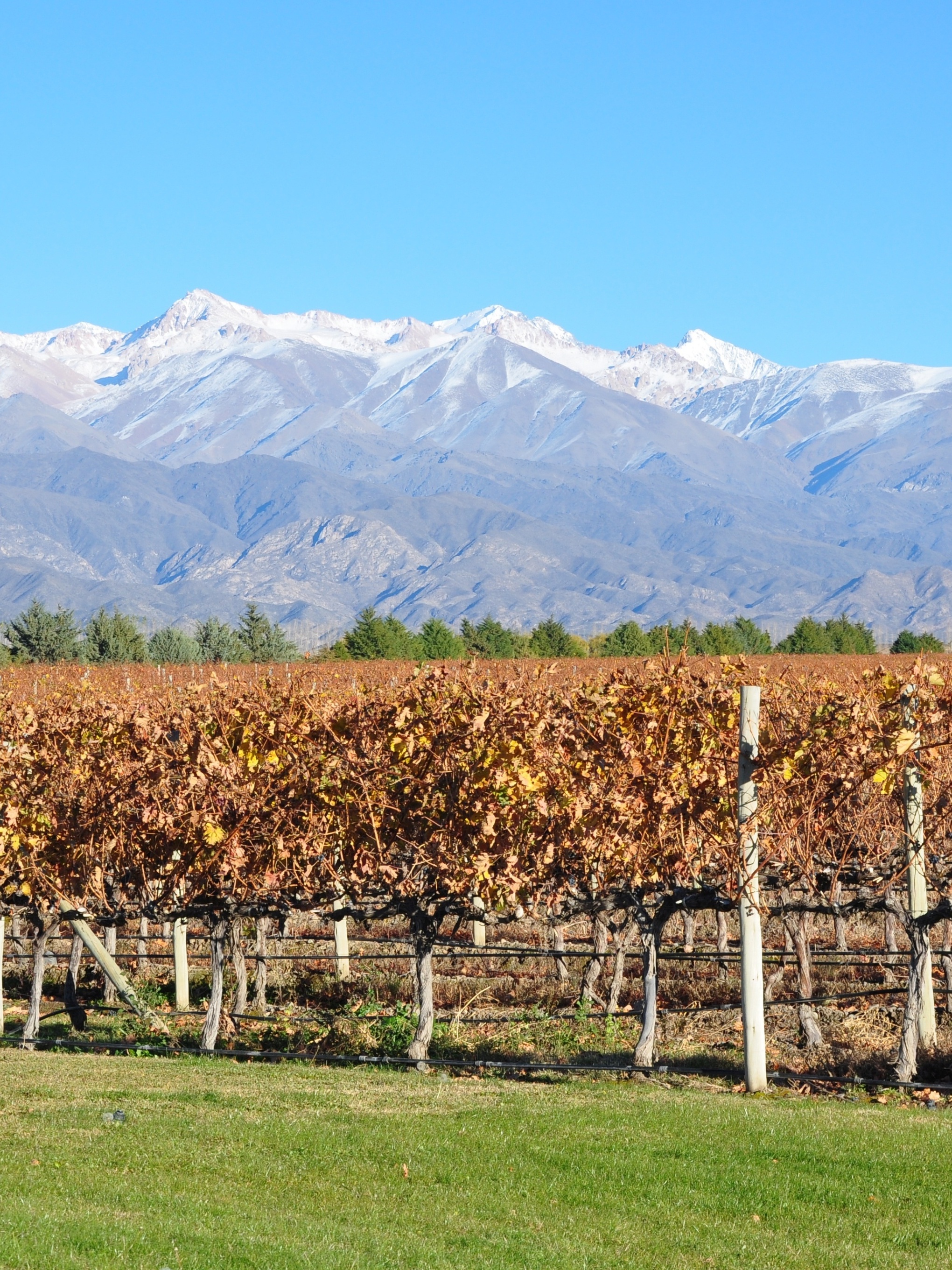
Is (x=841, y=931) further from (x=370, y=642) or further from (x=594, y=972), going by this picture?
(x=370, y=642)

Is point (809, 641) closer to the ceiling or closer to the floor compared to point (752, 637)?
closer to the floor

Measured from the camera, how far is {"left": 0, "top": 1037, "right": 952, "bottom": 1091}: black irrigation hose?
372 inches

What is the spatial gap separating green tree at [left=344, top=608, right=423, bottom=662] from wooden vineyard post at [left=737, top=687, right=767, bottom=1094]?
4216 cm

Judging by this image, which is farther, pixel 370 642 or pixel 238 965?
pixel 370 642

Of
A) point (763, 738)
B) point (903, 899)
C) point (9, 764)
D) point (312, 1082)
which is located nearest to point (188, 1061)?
point (312, 1082)

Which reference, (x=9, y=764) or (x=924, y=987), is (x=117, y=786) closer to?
(x=9, y=764)

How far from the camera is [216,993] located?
11.1m

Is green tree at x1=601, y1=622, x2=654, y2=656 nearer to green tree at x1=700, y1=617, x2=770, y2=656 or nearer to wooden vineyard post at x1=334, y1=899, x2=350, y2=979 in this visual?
green tree at x1=700, y1=617, x2=770, y2=656

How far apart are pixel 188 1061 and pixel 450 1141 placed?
3.36m

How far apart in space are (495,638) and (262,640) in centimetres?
971

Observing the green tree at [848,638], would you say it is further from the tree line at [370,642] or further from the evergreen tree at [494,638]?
the evergreen tree at [494,638]

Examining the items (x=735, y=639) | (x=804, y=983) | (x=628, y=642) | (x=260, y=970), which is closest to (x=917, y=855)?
(x=804, y=983)

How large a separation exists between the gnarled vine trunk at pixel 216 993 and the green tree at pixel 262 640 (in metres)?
46.1

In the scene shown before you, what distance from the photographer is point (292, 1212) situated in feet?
21.9
